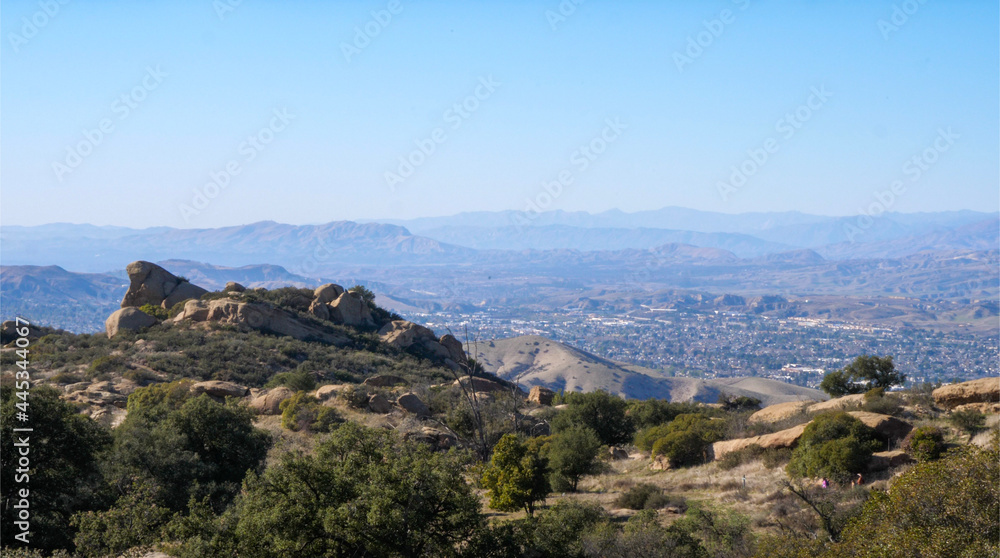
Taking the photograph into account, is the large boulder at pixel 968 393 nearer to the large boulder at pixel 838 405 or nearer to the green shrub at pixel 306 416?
the large boulder at pixel 838 405

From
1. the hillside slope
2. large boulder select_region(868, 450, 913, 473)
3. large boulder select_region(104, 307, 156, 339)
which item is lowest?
the hillside slope

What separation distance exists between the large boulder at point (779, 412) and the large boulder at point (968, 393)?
15.8 ft

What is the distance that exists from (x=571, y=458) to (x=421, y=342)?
28.3 meters

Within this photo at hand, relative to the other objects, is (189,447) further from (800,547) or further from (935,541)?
(935,541)

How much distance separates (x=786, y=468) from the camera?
807 inches

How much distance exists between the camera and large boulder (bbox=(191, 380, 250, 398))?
30.4 m

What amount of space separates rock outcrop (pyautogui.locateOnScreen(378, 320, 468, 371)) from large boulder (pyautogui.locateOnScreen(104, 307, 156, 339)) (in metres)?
15.5

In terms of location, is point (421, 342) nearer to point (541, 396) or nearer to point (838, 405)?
point (541, 396)

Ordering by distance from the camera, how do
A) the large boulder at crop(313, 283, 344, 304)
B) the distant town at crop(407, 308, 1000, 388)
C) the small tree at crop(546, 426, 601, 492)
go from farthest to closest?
the distant town at crop(407, 308, 1000, 388) < the large boulder at crop(313, 283, 344, 304) < the small tree at crop(546, 426, 601, 492)

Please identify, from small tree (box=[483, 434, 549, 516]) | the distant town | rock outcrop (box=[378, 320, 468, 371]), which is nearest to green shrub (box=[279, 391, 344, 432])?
small tree (box=[483, 434, 549, 516])

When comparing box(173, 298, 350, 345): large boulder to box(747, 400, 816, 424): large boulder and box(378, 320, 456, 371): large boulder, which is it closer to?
box(378, 320, 456, 371): large boulder

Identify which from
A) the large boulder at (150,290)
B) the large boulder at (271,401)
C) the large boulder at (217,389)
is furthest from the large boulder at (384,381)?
the large boulder at (150,290)

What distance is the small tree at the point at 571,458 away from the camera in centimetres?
2197

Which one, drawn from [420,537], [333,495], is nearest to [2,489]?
[333,495]
